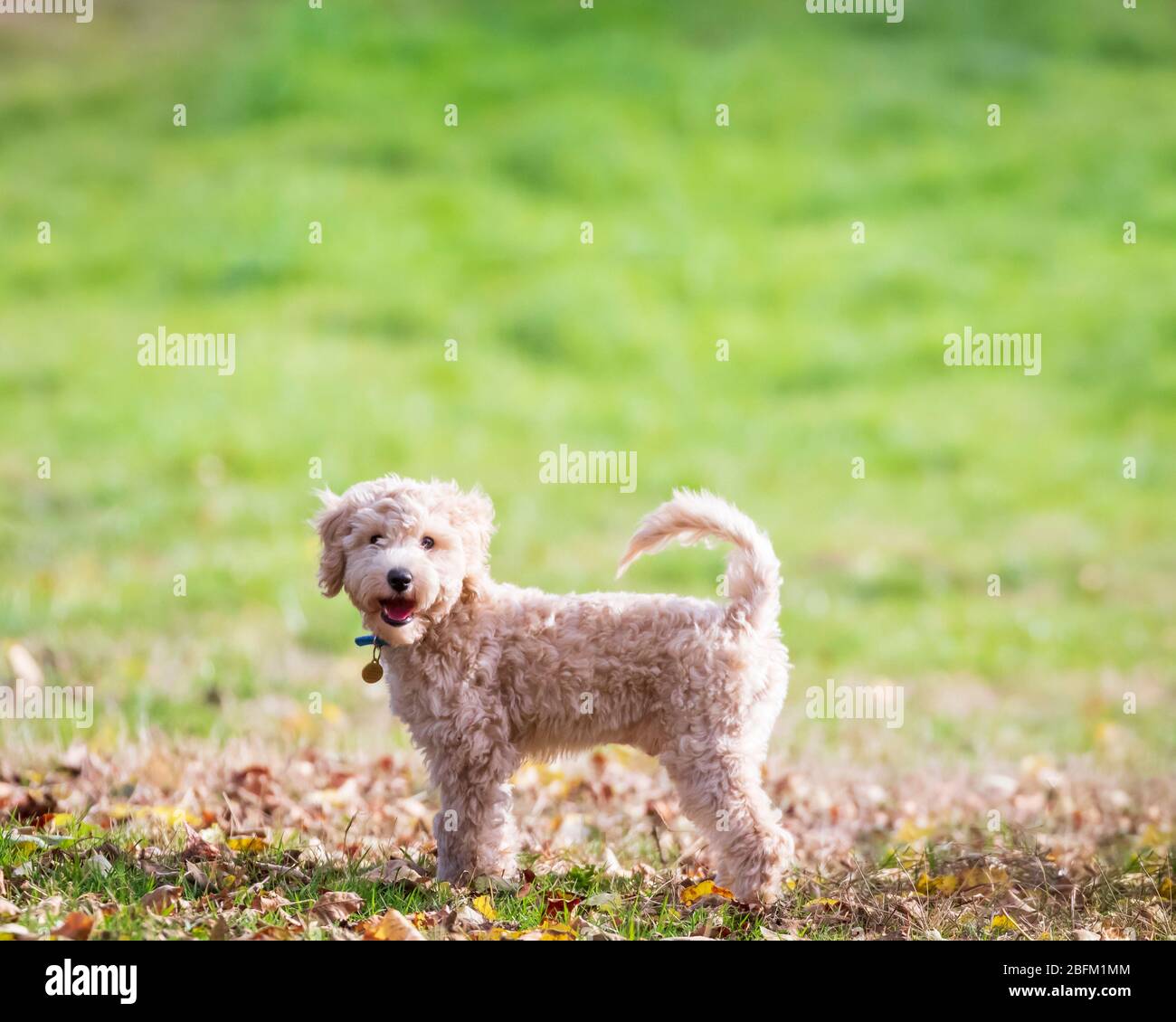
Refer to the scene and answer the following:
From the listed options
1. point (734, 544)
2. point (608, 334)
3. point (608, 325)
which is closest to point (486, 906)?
point (734, 544)

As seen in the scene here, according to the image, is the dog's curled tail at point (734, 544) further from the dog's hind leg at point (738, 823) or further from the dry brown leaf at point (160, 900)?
the dry brown leaf at point (160, 900)

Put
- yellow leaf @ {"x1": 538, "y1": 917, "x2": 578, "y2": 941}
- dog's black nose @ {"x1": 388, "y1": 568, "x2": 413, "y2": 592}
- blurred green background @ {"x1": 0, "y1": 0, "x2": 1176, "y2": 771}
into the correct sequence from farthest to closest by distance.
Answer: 1. blurred green background @ {"x1": 0, "y1": 0, "x2": 1176, "y2": 771}
2. dog's black nose @ {"x1": 388, "y1": 568, "x2": 413, "y2": 592}
3. yellow leaf @ {"x1": 538, "y1": 917, "x2": 578, "y2": 941}

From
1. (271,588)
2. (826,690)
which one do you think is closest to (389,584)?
(826,690)

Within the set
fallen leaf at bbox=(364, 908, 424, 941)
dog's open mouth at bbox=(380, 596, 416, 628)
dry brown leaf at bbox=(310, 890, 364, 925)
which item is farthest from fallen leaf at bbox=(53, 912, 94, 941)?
dog's open mouth at bbox=(380, 596, 416, 628)

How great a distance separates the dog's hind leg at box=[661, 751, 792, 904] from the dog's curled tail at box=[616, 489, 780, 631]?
54 cm

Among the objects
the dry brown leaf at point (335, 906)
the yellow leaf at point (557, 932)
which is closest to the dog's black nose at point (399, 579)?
the dry brown leaf at point (335, 906)

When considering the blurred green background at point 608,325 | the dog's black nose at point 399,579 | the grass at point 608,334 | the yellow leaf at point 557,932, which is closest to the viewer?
the yellow leaf at point 557,932

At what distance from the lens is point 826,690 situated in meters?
9.30

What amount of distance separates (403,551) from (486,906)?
1236mm

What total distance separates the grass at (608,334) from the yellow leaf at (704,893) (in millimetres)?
1390

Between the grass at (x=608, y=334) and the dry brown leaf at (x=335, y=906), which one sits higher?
the grass at (x=608, y=334)

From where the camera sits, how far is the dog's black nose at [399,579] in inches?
184

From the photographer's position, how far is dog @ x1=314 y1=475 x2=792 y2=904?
187 inches

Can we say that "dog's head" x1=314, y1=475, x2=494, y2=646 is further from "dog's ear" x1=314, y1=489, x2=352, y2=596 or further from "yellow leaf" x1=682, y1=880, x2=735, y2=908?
"yellow leaf" x1=682, y1=880, x2=735, y2=908
